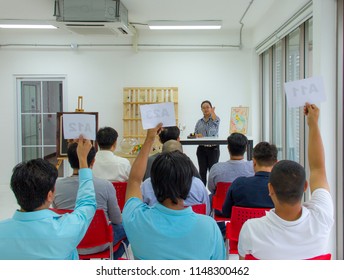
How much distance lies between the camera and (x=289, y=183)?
4.65 ft

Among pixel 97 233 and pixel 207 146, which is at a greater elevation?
pixel 207 146

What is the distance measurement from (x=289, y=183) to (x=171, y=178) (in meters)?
0.48

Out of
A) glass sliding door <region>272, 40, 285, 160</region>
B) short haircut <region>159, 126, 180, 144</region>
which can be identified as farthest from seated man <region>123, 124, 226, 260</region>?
glass sliding door <region>272, 40, 285, 160</region>

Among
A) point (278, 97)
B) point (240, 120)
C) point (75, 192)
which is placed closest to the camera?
point (75, 192)

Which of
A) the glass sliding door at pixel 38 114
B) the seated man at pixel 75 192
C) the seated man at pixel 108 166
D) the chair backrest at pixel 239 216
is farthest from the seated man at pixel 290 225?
the glass sliding door at pixel 38 114

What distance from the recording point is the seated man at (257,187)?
7.38 feet

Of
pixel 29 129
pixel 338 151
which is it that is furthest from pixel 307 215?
pixel 29 129

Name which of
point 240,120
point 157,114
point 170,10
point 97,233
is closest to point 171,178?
point 157,114

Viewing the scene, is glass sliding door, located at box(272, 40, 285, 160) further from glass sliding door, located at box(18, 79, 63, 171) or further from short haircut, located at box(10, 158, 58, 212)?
short haircut, located at box(10, 158, 58, 212)

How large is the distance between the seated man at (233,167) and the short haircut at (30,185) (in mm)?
1872

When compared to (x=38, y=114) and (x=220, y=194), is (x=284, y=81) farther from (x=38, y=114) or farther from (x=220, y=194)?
(x=38, y=114)

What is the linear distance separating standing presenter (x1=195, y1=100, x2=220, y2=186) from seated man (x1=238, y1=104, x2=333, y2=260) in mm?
4018

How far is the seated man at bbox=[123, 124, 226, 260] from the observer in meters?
1.33

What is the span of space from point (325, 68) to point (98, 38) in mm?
4839
